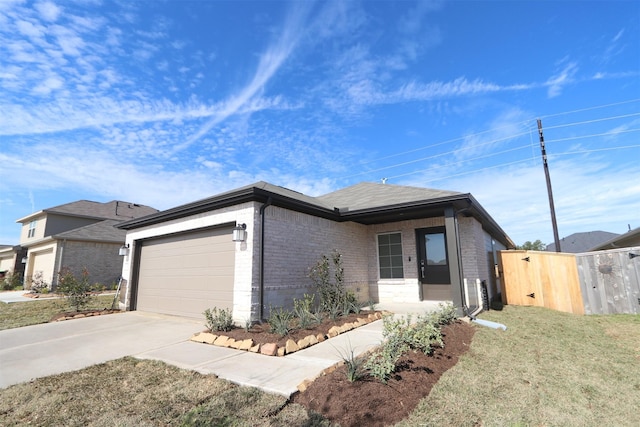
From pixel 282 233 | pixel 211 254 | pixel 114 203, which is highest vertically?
pixel 114 203

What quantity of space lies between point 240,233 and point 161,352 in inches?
99.3

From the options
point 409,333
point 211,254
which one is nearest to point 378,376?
point 409,333

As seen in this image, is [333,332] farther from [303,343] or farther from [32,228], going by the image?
[32,228]

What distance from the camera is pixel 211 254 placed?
7.33m

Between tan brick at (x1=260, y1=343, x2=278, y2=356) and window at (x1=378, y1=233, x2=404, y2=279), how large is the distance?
5.87 m

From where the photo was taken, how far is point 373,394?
2955mm

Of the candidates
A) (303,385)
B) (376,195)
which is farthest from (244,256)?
(376,195)

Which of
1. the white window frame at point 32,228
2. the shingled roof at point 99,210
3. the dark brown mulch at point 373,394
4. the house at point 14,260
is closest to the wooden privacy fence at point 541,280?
the dark brown mulch at point 373,394

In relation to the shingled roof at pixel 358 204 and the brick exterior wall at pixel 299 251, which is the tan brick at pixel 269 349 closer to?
the brick exterior wall at pixel 299 251

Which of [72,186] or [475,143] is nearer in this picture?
[72,186]

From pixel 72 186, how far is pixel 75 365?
458 inches

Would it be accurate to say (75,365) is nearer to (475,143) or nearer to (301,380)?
(301,380)

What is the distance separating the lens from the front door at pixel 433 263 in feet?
28.9

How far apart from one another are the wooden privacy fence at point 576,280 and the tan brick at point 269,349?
8.74 metres
